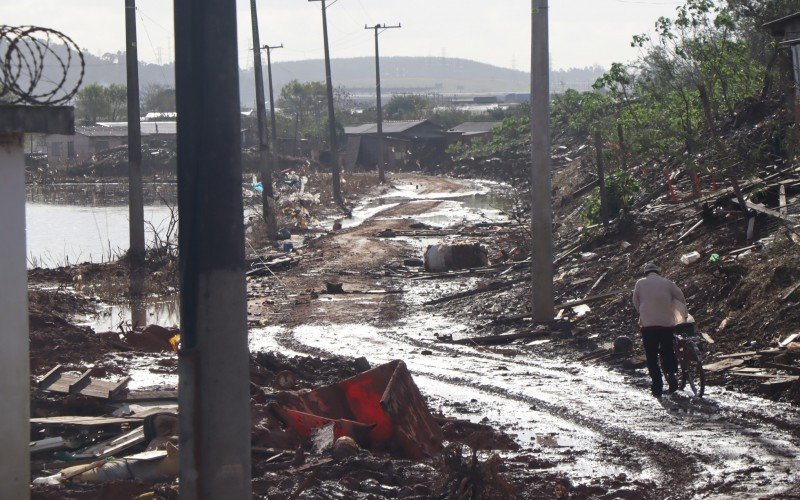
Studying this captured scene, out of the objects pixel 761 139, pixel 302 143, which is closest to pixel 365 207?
pixel 761 139

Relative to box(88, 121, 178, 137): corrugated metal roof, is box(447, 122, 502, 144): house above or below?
below

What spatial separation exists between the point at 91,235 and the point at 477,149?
126 ft

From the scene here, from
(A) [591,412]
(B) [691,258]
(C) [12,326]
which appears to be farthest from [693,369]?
(C) [12,326]

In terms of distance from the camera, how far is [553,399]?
1145 cm

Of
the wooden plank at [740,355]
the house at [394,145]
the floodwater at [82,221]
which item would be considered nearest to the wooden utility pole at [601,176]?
the wooden plank at [740,355]

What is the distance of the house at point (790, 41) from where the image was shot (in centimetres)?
2117

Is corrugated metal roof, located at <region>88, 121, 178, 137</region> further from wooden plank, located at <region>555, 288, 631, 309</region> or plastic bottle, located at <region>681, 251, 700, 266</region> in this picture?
plastic bottle, located at <region>681, 251, 700, 266</region>

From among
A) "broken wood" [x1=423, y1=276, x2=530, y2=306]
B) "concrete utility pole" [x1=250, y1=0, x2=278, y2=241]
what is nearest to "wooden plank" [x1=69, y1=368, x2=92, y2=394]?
"broken wood" [x1=423, y1=276, x2=530, y2=306]

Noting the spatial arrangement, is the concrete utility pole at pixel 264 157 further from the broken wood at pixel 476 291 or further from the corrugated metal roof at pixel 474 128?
the corrugated metal roof at pixel 474 128

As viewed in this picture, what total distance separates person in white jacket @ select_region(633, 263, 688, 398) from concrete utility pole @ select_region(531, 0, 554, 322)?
4.41 metres

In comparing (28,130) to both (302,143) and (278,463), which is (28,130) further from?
(302,143)

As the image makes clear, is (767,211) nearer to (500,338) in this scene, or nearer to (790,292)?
(790,292)

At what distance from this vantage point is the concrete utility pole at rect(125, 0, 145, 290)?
23.8 metres

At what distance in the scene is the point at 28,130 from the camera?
664 centimetres
